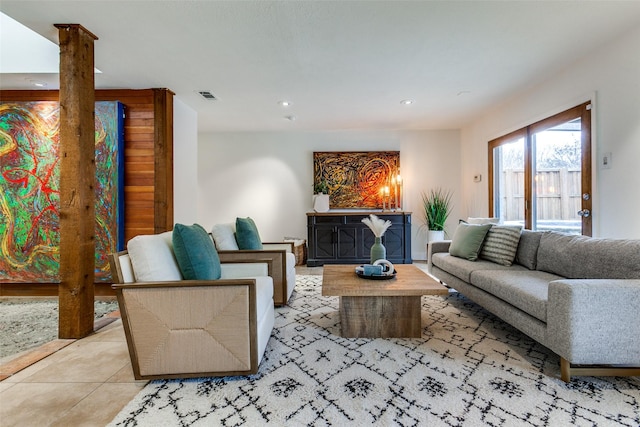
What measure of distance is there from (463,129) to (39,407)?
6416 millimetres

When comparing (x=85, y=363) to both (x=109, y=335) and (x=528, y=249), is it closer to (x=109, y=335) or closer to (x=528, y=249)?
(x=109, y=335)

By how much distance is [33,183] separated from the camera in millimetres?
3529

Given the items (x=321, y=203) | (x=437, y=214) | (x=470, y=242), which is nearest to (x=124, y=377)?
(x=470, y=242)

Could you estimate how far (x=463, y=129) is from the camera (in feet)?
18.7

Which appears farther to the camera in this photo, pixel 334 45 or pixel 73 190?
pixel 334 45

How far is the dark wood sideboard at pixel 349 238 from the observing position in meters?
5.30

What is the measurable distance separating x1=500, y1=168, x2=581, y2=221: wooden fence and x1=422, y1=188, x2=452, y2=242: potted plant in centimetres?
110

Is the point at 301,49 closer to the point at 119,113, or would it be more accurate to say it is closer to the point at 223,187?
the point at 119,113

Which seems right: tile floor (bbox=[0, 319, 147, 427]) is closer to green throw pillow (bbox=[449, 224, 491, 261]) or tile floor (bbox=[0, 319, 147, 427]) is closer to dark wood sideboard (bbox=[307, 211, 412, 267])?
green throw pillow (bbox=[449, 224, 491, 261])

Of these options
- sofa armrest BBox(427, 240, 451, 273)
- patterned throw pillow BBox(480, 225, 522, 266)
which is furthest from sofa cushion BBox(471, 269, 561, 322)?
sofa armrest BBox(427, 240, 451, 273)

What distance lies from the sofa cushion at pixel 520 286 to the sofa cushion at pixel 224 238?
2.33 metres

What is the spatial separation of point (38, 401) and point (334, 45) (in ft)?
10.4

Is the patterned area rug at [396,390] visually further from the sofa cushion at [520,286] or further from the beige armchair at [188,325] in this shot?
the sofa cushion at [520,286]

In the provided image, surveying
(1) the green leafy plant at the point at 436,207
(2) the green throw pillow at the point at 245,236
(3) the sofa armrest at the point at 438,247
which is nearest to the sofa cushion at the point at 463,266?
(3) the sofa armrest at the point at 438,247
